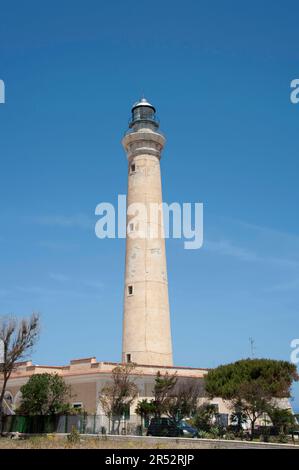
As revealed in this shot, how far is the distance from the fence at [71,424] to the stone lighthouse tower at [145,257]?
5557 mm

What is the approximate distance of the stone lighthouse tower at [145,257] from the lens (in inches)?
1566

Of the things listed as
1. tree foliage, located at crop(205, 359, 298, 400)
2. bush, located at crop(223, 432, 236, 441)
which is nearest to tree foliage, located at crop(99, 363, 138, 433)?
tree foliage, located at crop(205, 359, 298, 400)

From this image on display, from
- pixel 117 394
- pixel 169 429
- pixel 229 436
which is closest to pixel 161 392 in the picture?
pixel 117 394

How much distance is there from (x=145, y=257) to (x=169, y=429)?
1346 cm

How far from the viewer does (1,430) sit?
1341 inches

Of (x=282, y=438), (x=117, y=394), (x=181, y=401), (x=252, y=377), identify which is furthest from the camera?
(x=252, y=377)

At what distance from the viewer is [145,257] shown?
41.3 meters

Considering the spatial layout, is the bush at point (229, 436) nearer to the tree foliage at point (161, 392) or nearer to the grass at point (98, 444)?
the grass at point (98, 444)

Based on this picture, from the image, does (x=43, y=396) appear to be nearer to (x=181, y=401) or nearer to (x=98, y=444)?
(x=181, y=401)

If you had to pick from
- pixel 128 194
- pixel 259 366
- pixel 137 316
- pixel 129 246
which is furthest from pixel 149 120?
pixel 259 366
